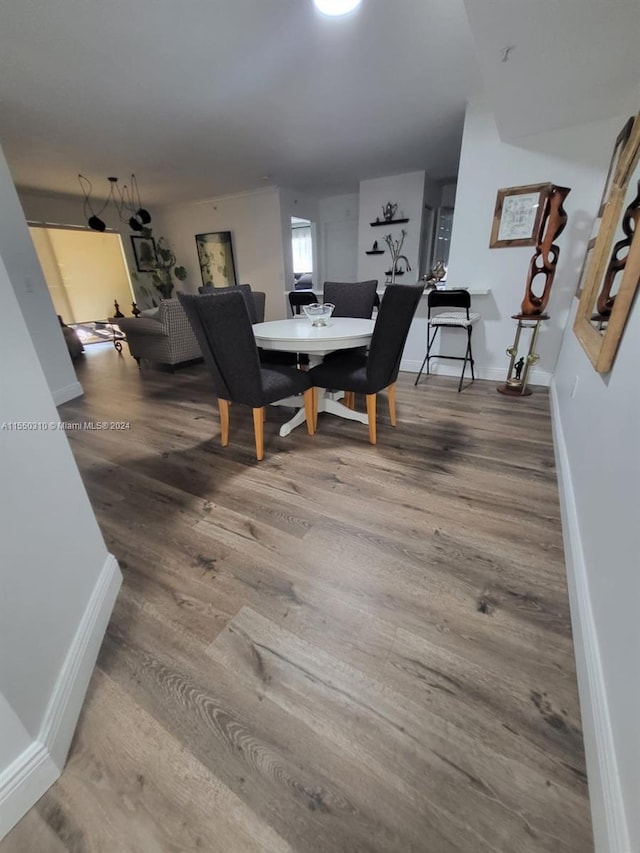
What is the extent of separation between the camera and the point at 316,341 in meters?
1.96

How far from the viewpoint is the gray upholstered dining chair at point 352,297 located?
3.03 m

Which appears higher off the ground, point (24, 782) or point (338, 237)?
point (338, 237)

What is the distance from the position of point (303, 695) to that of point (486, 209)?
3.84m

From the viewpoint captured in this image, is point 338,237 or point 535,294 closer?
point 535,294

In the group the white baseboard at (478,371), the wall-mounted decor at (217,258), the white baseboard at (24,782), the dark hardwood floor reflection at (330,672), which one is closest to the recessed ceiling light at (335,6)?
the dark hardwood floor reflection at (330,672)

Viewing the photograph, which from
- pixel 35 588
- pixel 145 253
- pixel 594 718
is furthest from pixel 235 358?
pixel 145 253

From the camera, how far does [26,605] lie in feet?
2.58

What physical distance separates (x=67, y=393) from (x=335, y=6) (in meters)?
3.59

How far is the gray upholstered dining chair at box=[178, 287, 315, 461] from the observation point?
172cm

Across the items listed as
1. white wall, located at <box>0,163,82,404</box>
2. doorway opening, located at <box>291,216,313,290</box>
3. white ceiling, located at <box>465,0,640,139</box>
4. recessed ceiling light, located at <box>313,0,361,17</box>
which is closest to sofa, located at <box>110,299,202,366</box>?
white wall, located at <box>0,163,82,404</box>

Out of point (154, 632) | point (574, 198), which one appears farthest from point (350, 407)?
point (574, 198)

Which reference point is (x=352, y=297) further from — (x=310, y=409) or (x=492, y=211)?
(x=492, y=211)

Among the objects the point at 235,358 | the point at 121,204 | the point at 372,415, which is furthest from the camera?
the point at 121,204

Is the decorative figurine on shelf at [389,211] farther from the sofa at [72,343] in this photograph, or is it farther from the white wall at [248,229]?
the sofa at [72,343]
